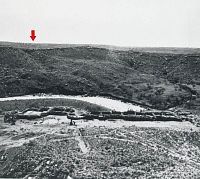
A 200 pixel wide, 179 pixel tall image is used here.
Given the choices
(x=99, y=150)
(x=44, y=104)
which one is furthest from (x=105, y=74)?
(x=99, y=150)

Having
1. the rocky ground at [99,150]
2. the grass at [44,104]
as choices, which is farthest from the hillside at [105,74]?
the rocky ground at [99,150]

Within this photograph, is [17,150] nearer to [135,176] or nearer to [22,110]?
[135,176]

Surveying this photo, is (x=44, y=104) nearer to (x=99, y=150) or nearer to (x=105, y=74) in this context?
(x=105, y=74)

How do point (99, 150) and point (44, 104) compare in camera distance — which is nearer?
point (99, 150)

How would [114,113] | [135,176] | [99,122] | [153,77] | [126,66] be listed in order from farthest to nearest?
[126,66]
[153,77]
[114,113]
[99,122]
[135,176]

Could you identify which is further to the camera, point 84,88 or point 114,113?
point 84,88

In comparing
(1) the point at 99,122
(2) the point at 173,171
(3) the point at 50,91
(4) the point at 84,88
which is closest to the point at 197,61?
(4) the point at 84,88
